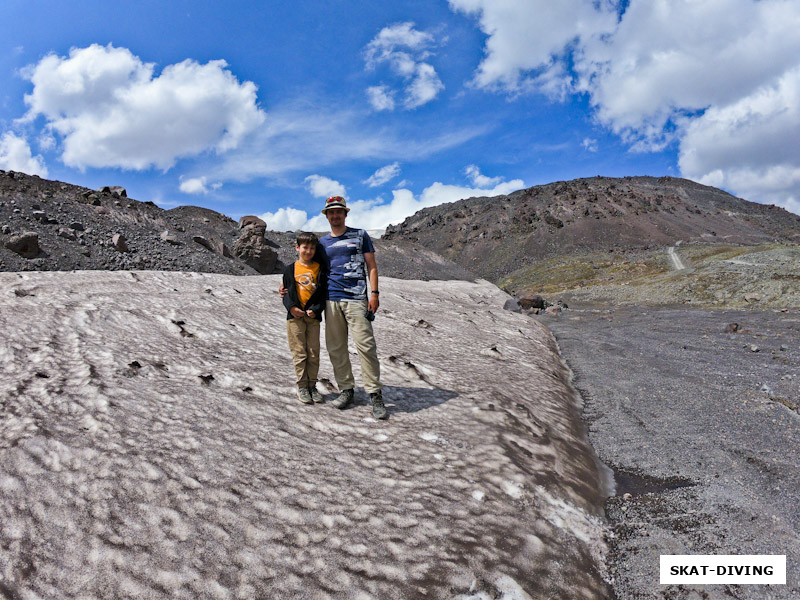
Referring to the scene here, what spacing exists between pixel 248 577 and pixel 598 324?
77.6ft

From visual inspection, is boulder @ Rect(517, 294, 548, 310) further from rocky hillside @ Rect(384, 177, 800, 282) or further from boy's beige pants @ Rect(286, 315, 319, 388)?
rocky hillside @ Rect(384, 177, 800, 282)

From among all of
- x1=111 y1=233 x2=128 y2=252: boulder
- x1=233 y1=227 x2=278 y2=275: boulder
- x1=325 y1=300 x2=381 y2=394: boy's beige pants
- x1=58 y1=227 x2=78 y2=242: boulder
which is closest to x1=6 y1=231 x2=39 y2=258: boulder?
x1=58 y1=227 x2=78 y2=242: boulder

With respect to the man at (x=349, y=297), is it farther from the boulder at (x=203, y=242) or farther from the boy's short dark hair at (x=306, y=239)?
the boulder at (x=203, y=242)

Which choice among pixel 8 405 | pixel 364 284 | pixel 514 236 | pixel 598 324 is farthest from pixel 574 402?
pixel 514 236

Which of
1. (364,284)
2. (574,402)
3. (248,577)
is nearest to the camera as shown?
(248,577)

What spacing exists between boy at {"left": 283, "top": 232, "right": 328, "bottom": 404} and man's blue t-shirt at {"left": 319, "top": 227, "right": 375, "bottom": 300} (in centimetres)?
16

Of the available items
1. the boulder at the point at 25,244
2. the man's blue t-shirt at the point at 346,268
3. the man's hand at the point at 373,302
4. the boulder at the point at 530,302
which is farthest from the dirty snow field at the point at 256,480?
the boulder at the point at 530,302

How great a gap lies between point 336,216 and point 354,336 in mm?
1832

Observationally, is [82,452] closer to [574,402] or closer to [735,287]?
[574,402]

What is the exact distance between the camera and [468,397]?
7.76 meters

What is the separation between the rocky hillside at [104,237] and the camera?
62.3 feet

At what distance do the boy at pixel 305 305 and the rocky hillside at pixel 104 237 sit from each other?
17505 millimetres

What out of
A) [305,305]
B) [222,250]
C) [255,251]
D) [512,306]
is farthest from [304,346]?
[255,251]

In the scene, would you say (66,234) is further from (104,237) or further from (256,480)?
(256,480)
